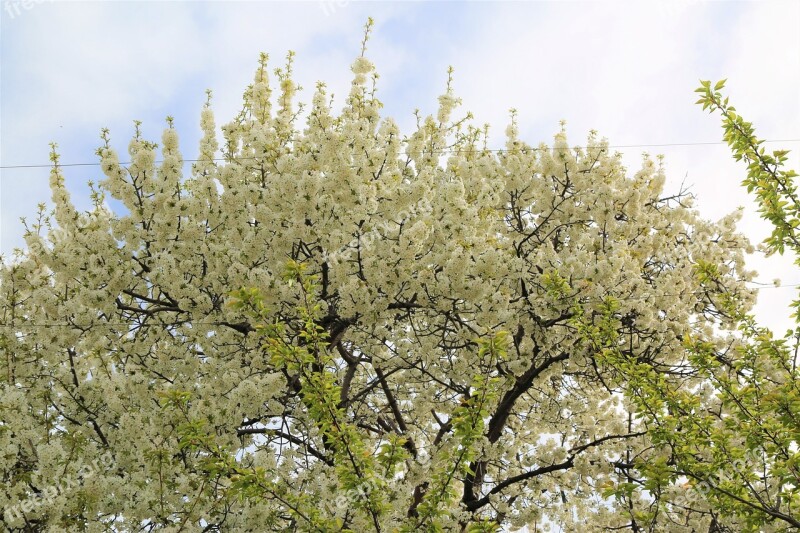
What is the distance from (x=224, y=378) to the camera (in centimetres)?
815

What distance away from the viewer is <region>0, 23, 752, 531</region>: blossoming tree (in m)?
7.11

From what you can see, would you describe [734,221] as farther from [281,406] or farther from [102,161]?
[102,161]

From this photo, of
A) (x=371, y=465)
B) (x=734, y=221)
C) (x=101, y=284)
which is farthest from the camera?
(x=734, y=221)

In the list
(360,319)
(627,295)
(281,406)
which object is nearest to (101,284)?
(281,406)

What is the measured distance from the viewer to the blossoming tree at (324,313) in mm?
7109

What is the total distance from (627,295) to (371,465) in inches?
232

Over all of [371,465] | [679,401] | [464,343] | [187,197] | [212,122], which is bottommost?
[371,465]
